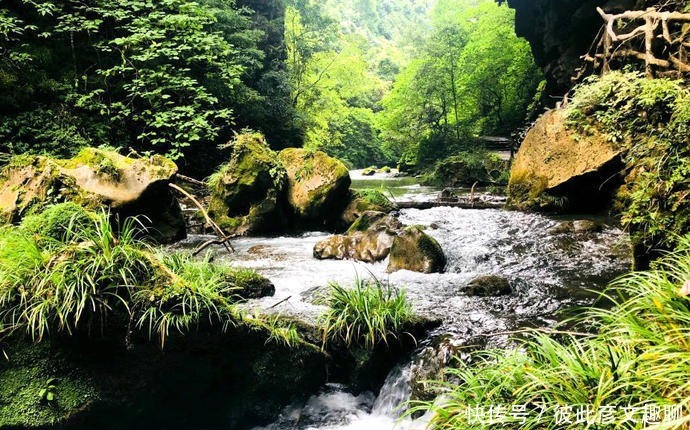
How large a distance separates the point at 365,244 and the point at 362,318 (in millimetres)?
4249

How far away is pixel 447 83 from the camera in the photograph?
27406 mm

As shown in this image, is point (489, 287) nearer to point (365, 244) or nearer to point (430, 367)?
point (430, 367)

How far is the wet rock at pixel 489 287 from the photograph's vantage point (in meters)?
5.80

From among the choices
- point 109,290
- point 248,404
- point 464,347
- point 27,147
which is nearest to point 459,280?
point 464,347

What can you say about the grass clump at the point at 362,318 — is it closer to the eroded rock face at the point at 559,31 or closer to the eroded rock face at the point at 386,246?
the eroded rock face at the point at 386,246

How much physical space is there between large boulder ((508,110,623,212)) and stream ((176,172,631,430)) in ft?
2.71

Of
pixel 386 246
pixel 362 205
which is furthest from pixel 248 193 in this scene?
pixel 386 246

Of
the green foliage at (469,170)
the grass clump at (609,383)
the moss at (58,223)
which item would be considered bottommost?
the green foliage at (469,170)

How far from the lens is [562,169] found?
32.3 ft

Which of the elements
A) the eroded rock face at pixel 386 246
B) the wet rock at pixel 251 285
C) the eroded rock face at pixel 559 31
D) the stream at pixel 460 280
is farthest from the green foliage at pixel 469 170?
the wet rock at pixel 251 285

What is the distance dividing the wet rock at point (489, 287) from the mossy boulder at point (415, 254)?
1.28 m

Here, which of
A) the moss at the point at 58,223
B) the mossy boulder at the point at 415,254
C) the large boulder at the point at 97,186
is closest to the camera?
the moss at the point at 58,223

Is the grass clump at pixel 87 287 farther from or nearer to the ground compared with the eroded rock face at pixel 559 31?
nearer to the ground

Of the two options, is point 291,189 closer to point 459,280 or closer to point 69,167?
point 69,167
